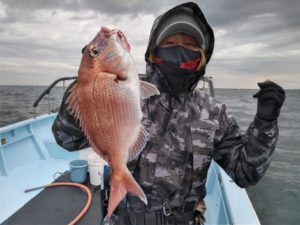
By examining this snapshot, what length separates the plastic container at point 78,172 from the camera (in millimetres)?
3958

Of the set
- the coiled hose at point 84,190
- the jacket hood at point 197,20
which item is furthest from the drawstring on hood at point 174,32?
the coiled hose at point 84,190

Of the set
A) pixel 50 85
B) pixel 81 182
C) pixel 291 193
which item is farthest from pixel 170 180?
pixel 291 193

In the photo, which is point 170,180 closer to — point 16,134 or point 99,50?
point 99,50

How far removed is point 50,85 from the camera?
14.1 ft

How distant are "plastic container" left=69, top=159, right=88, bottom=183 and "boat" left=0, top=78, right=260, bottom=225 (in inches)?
18.0

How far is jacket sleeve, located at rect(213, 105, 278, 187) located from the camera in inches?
64.0

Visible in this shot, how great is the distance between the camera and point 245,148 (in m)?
1.70

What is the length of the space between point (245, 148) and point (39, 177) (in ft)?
12.5

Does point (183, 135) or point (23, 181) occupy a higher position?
point (183, 135)

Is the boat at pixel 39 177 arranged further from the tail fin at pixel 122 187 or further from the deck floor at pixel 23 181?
the tail fin at pixel 122 187

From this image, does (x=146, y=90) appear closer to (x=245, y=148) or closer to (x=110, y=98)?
(x=110, y=98)

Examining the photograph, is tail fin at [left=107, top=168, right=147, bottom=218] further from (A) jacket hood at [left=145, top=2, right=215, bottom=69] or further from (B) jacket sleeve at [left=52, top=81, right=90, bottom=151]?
(A) jacket hood at [left=145, top=2, right=215, bottom=69]

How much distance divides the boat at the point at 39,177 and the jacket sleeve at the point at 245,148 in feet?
2.30

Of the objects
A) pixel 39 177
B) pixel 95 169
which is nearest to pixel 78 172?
pixel 95 169
